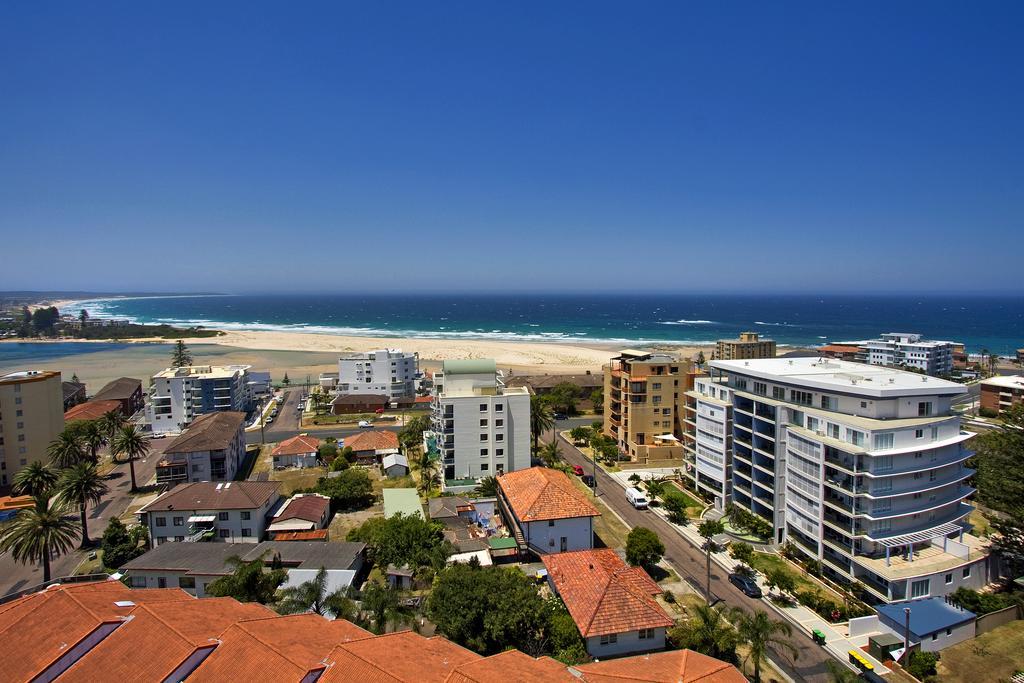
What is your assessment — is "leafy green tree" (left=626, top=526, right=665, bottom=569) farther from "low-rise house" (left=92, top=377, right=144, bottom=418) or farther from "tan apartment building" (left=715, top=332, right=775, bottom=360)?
"low-rise house" (left=92, top=377, right=144, bottom=418)

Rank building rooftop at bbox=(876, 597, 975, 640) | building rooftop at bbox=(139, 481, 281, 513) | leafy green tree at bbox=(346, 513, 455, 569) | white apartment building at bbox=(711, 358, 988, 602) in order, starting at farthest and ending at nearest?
building rooftop at bbox=(139, 481, 281, 513), leafy green tree at bbox=(346, 513, 455, 569), white apartment building at bbox=(711, 358, 988, 602), building rooftop at bbox=(876, 597, 975, 640)

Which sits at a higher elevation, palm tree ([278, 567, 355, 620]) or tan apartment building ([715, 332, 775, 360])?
tan apartment building ([715, 332, 775, 360])

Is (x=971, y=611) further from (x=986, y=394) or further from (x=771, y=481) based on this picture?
(x=986, y=394)

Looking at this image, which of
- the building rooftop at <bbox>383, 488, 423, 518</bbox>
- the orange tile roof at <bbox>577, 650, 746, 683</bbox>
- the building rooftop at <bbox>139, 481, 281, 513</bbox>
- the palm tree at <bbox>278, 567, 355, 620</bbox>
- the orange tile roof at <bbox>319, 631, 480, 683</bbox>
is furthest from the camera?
the building rooftop at <bbox>383, 488, 423, 518</bbox>

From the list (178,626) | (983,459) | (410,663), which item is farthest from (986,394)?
(178,626)

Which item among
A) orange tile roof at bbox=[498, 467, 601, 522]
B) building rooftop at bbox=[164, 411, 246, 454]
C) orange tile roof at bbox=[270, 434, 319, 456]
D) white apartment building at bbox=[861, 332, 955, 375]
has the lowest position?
orange tile roof at bbox=[270, 434, 319, 456]

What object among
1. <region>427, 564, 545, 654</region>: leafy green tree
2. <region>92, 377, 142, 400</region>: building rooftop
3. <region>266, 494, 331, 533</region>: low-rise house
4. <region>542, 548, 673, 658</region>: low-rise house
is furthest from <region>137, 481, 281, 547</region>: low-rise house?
<region>92, 377, 142, 400</region>: building rooftop

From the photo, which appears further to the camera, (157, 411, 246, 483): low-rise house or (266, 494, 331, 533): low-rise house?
(157, 411, 246, 483): low-rise house

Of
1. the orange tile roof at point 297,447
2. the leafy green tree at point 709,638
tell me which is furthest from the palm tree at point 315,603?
the orange tile roof at point 297,447
